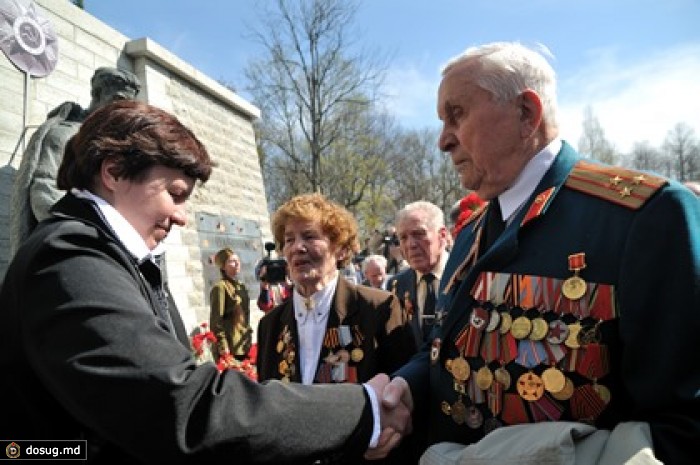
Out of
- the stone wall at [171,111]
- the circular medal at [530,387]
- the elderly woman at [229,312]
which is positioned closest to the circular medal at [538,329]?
the circular medal at [530,387]

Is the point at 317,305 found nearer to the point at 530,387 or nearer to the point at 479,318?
the point at 479,318

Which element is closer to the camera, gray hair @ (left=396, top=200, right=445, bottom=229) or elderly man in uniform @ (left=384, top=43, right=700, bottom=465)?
elderly man in uniform @ (left=384, top=43, right=700, bottom=465)

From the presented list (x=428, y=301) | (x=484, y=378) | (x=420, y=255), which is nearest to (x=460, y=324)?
(x=484, y=378)

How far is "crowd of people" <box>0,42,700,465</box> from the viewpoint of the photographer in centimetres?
119

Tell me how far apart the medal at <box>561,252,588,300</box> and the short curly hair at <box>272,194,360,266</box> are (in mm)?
1825

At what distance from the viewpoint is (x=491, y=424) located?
1.50 metres

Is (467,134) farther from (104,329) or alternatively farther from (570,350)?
(104,329)

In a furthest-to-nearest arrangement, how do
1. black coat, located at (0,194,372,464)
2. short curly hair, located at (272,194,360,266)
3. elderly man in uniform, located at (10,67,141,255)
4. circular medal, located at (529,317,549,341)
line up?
1. elderly man in uniform, located at (10,67,141,255)
2. short curly hair, located at (272,194,360,266)
3. circular medal, located at (529,317,549,341)
4. black coat, located at (0,194,372,464)

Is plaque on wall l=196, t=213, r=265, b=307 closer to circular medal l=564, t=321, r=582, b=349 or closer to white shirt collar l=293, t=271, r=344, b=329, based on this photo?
white shirt collar l=293, t=271, r=344, b=329

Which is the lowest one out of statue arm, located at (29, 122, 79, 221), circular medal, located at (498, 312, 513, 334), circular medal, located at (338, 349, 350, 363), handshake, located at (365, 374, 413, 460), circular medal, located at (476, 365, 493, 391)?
handshake, located at (365, 374, 413, 460)

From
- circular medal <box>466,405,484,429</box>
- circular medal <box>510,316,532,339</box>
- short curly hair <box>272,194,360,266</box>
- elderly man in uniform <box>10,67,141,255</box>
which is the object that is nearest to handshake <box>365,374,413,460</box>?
circular medal <box>466,405,484,429</box>

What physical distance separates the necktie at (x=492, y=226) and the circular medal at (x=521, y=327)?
1.29 feet

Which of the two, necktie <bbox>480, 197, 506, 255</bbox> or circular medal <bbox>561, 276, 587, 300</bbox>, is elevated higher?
necktie <bbox>480, 197, 506, 255</bbox>

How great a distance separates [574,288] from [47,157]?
181 inches
